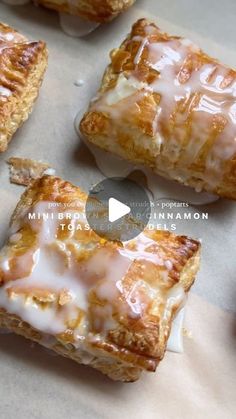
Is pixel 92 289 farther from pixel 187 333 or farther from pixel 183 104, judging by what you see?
pixel 183 104

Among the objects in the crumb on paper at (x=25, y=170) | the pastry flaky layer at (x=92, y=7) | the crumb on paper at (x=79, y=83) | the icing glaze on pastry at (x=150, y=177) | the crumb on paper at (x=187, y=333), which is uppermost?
the pastry flaky layer at (x=92, y=7)

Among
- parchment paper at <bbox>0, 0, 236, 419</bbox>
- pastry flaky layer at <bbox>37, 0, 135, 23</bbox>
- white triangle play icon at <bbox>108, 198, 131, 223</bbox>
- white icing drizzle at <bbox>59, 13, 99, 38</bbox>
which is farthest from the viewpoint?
white icing drizzle at <bbox>59, 13, 99, 38</bbox>

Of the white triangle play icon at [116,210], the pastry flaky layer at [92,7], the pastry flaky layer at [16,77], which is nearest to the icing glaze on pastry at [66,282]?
the white triangle play icon at [116,210]

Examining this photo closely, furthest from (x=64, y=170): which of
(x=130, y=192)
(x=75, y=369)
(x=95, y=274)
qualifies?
(x=75, y=369)

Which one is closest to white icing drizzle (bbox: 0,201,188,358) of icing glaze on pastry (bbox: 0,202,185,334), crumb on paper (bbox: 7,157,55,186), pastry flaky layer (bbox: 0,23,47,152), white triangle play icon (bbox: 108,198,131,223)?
icing glaze on pastry (bbox: 0,202,185,334)

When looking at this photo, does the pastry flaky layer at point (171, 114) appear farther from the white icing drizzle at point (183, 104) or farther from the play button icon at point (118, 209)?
the play button icon at point (118, 209)

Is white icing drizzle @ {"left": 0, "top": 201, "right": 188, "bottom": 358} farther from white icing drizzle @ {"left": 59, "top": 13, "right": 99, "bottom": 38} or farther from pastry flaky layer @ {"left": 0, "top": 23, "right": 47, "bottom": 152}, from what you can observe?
white icing drizzle @ {"left": 59, "top": 13, "right": 99, "bottom": 38}

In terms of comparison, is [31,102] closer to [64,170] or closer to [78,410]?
[64,170]
